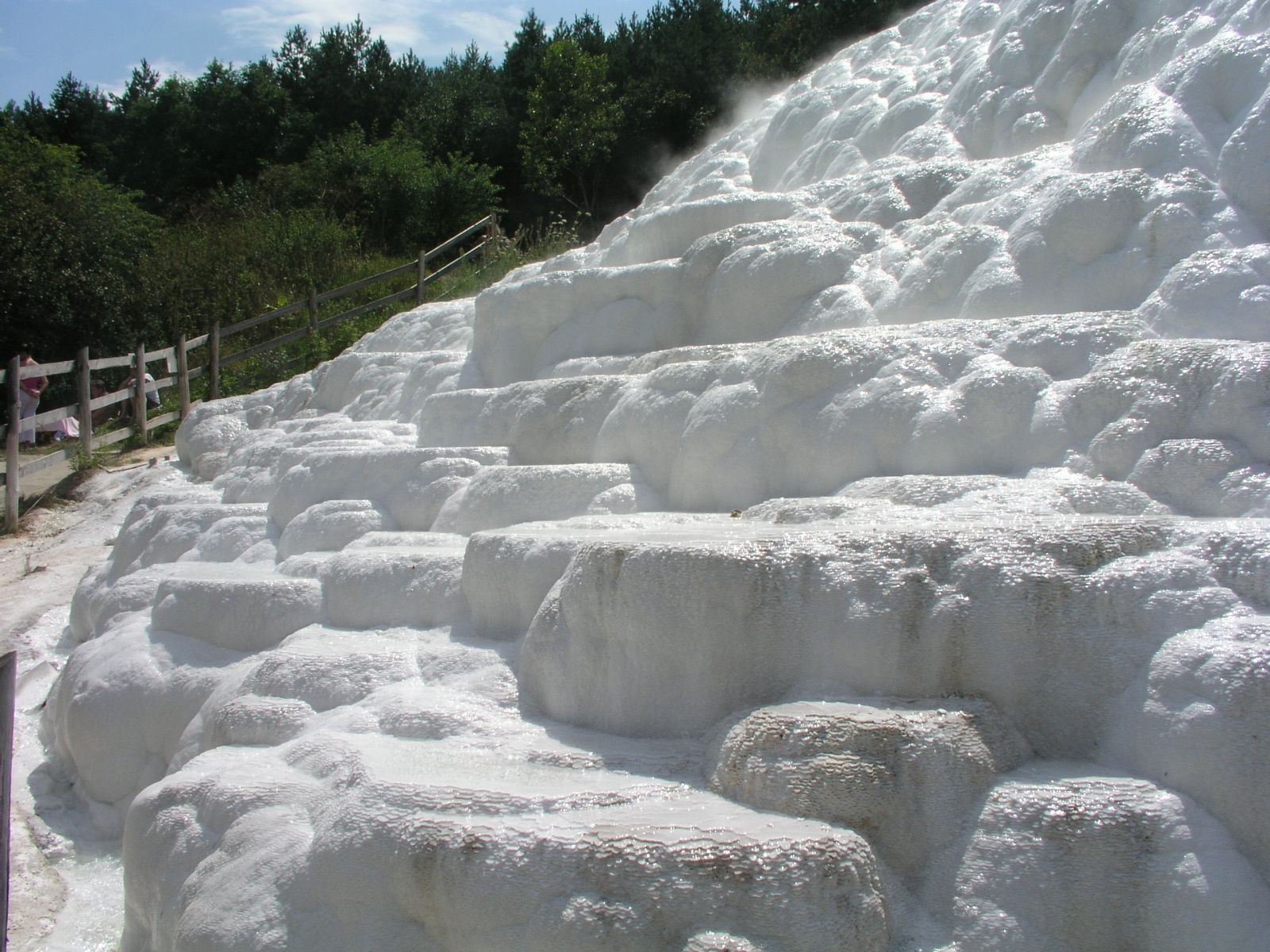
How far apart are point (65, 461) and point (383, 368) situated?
3.96m

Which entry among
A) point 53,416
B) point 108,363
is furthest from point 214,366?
point 53,416

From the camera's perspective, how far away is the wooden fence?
8.72 meters

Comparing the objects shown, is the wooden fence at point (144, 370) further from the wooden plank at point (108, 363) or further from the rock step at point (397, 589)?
the rock step at point (397, 589)

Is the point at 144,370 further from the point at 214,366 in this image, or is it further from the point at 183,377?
the point at 214,366

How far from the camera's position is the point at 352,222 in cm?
1717

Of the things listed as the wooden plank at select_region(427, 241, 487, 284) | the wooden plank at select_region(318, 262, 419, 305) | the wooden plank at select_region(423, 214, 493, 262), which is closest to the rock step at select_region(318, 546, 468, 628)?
the wooden plank at select_region(318, 262, 419, 305)

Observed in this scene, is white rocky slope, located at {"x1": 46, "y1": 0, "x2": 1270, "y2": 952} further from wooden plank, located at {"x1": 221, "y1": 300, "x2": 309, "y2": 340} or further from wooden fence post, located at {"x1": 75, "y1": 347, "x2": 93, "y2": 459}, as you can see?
wooden plank, located at {"x1": 221, "y1": 300, "x2": 309, "y2": 340}

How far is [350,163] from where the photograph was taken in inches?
723

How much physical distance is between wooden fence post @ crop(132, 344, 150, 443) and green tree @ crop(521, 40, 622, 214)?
8.07 meters

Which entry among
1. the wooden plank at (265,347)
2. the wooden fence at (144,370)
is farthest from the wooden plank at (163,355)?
the wooden plank at (265,347)

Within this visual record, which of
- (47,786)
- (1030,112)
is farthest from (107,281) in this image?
(1030,112)

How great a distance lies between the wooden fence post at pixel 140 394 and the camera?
1030 centimetres

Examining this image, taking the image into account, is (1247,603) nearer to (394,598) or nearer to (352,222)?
(394,598)

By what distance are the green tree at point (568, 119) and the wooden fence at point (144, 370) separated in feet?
8.42
